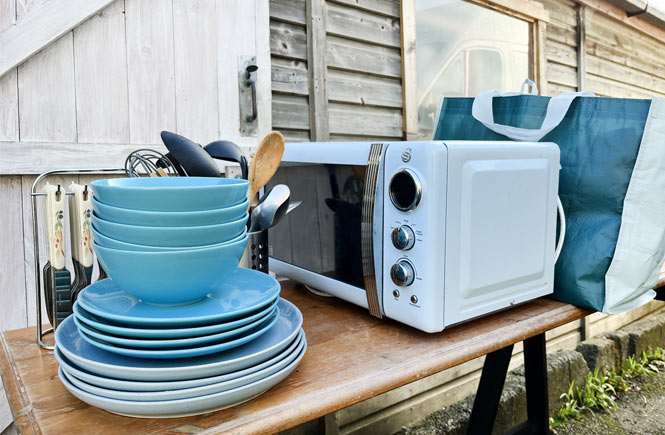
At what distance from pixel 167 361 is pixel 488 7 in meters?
2.46

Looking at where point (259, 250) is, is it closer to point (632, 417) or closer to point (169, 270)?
point (169, 270)

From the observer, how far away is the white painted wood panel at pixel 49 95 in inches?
47.1

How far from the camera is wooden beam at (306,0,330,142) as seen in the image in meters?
1.81

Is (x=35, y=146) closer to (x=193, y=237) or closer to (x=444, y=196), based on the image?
(x=193, y=237)

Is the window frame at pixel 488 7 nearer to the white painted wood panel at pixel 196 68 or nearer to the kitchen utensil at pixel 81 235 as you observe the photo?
the white painted wood panel at pixel 196 68

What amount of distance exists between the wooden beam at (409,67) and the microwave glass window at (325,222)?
3.59ft

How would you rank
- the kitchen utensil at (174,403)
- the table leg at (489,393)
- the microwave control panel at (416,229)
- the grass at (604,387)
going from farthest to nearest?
the grass at (604,387) → the table leg at (489,393) → the microwave control panel at (416,229) → the kitchen utensil at (174,403)

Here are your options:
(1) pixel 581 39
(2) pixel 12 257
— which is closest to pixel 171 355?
(2) pixel 12 257

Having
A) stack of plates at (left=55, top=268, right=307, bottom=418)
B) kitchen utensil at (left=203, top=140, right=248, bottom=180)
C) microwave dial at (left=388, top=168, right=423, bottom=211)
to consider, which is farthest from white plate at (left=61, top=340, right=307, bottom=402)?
kitchen utensil at (left=203, top=140, right=248, bottom=180)

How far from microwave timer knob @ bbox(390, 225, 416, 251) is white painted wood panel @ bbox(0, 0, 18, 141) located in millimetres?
956

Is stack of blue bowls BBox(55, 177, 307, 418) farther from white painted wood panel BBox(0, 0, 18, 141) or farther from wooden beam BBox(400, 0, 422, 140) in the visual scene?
wooden beam BBox(400, 0, 422, 140)

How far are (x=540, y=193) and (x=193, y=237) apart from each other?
0.67 metres

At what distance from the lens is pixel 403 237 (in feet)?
2.70

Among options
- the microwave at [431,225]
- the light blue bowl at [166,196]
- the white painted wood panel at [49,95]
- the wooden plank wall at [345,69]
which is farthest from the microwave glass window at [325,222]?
the wooden plank wall at [345,69]
